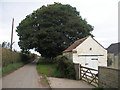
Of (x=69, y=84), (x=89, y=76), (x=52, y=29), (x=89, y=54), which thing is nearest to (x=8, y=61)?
(x=89, y=54)

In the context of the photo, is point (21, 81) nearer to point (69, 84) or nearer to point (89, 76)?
point (69, 84)

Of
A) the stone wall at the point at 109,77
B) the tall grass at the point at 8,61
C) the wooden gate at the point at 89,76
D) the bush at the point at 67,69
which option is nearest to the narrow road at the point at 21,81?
the bush at the point at 67,69

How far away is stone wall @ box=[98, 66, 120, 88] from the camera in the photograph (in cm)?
955

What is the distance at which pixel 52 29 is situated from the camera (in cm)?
3778

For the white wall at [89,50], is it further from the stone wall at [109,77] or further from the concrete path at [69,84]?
the stone wall at [109,77]

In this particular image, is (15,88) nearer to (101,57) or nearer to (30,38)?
(101,57)

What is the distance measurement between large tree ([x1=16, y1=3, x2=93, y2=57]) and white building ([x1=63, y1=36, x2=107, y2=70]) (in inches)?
504

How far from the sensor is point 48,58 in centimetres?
4622

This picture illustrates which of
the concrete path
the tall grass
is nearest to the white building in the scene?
the tall grass

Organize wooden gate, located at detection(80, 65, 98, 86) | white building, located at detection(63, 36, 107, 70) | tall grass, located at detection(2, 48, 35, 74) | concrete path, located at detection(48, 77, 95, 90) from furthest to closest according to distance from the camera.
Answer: white building, located at detection(63, 36, 107, 70) → tall grass, located at detection(2, 48, 35, 74) → wooden gate, located at detection(80, 65, 98, 86) → concrete path, located at detection(48, 77, 95, 90)

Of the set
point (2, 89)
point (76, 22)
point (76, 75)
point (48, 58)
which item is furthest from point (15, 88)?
point (48, 58)

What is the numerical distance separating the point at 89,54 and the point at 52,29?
14013mm

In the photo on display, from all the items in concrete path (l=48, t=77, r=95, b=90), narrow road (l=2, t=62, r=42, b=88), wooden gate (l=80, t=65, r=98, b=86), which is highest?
wooden gate (l=80, t=65, r=98, b=86)

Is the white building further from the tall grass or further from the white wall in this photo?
the tall grass
